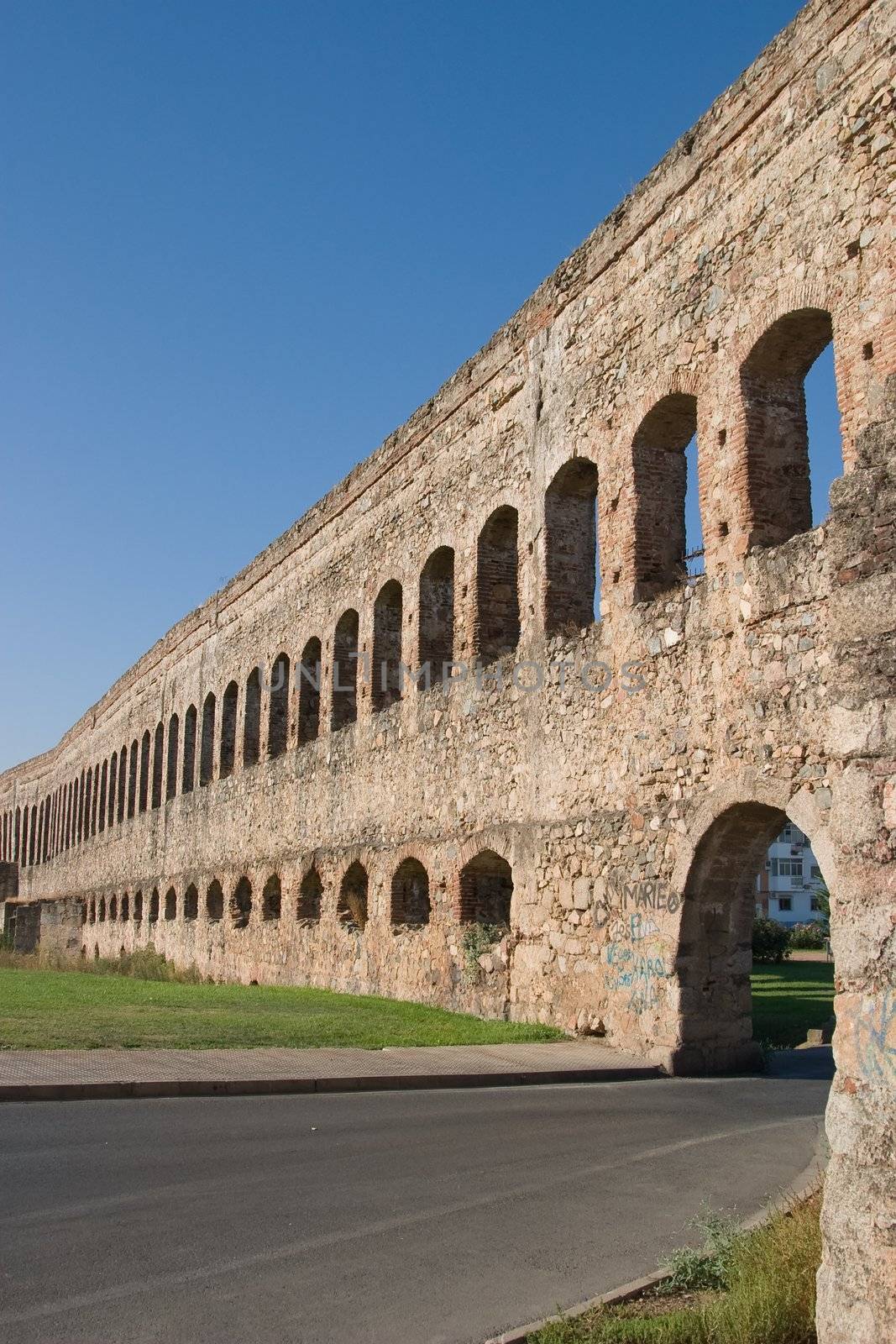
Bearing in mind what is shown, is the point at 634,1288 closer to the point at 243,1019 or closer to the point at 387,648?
the point at 243,1019

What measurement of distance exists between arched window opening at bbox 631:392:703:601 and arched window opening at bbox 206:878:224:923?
16628 mm

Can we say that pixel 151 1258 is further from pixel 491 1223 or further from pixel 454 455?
pixel 454 455

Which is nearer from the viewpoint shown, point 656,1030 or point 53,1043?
point 53,1043

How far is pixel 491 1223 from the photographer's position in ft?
18.8

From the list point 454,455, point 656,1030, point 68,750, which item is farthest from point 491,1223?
point 68,750

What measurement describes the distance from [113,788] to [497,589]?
27633 mm

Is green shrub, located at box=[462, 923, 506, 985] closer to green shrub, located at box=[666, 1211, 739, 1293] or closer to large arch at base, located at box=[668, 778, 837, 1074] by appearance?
large arch at base, located at box=[668, 778, 837, 1074]

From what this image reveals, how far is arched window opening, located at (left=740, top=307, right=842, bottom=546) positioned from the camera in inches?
429

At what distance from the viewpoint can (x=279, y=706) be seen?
957 inches

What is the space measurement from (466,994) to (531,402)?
7.37 m

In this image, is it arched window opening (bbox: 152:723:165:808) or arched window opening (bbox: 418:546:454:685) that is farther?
arched window opening (bbox: 152:723:165:808)

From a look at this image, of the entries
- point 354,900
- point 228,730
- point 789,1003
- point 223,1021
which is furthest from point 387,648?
point 228,730

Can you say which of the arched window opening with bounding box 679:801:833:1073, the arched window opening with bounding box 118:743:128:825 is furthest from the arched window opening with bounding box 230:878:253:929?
the arched window opening with bounding box 679:801:833:1073

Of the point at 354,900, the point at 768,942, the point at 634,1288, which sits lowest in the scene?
the point at 634,1288
